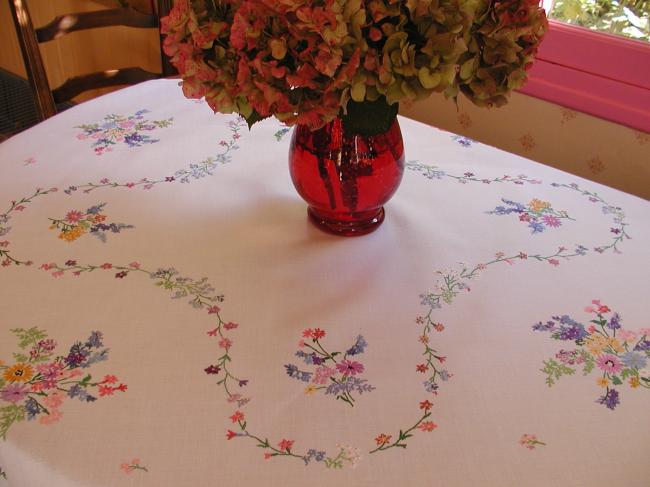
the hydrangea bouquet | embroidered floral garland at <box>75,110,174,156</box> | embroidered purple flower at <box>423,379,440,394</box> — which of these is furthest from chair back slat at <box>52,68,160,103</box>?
embroidered purple flower at <box>423,379,440,394</box>

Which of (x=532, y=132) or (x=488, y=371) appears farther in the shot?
(x=532, y=132)

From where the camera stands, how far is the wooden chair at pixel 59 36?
1.43m

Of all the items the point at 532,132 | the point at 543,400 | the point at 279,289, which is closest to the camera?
the point at 543,400

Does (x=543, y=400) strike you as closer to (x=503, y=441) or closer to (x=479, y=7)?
(x=503, y=441)

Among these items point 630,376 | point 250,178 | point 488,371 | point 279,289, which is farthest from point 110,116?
point 630,376

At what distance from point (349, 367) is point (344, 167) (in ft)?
0.99

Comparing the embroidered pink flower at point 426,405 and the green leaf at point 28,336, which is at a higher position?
the green leaf at point 28,336

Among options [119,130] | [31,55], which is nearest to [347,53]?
[119,130]

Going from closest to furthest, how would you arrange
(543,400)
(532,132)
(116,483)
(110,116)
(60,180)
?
1. (116,483)
2. (543,400)
3. (60,180)
4. (110,116)
5. (532,132)

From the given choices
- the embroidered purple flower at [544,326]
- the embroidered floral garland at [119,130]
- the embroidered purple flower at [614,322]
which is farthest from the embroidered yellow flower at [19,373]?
the embroidered purple flower at [614,322]

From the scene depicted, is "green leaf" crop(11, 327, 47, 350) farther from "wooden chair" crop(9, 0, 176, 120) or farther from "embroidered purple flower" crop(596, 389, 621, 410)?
"wooden chair" crop(9, 0, 176, 120)

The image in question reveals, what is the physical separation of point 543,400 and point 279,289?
391 mm

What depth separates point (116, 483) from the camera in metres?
0.66

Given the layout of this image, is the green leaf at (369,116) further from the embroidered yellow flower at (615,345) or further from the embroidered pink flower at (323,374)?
the embroidered yellow flower at (615,345)
